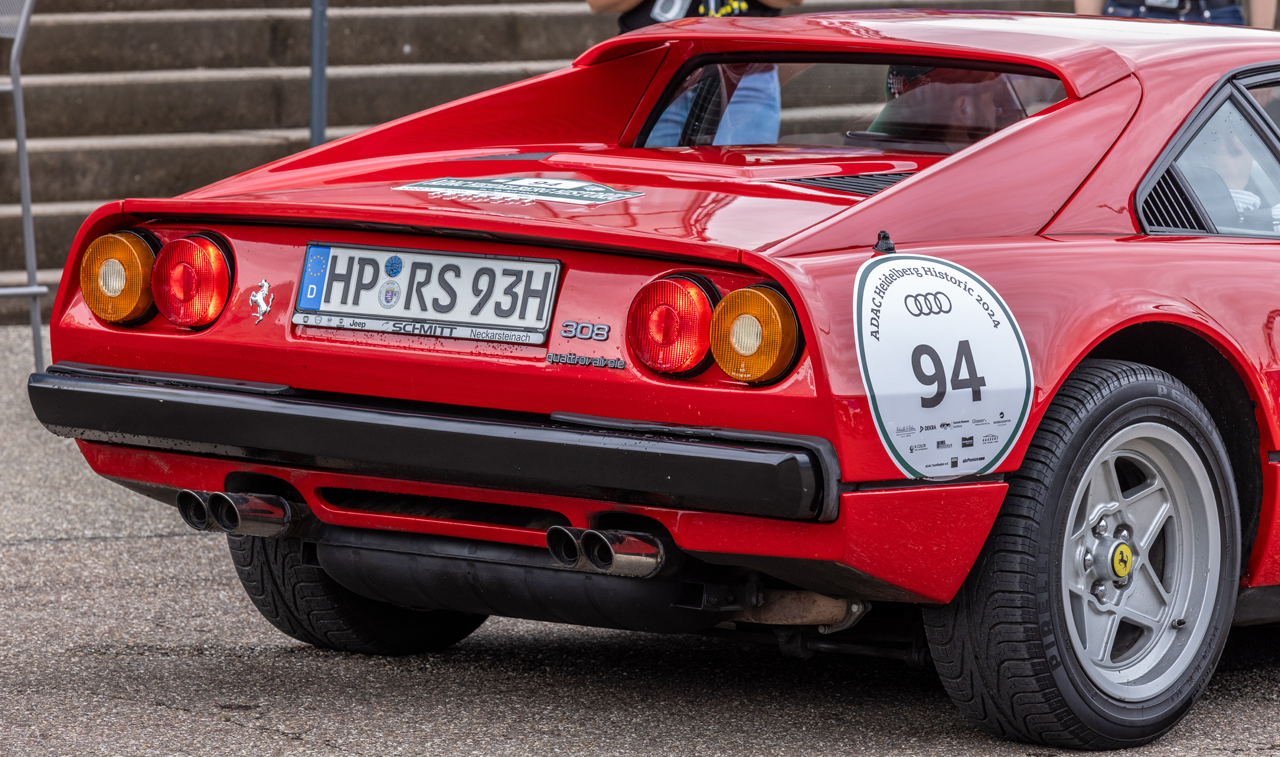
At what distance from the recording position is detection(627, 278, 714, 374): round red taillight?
2.77m

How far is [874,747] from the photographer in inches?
124

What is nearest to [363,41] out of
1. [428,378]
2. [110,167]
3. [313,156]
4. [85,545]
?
[110,167]

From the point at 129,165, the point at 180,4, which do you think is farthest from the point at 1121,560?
the point at 180,4

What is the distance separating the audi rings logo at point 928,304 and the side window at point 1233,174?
83 centimetres

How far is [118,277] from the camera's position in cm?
324

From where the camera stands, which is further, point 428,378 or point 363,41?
point 363,41

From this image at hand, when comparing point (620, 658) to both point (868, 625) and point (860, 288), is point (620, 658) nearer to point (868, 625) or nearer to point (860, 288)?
point (868, 625)

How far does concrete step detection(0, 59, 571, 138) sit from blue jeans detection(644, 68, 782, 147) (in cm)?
590

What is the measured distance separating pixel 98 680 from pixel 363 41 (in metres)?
7.31

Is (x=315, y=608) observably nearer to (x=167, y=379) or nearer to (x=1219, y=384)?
(x=167, y=379)

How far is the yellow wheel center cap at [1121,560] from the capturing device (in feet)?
10.5

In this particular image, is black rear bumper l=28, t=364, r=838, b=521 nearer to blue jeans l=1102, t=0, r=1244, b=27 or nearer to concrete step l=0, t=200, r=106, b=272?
blue jeans l=1102, t=0, r=1244, b=27

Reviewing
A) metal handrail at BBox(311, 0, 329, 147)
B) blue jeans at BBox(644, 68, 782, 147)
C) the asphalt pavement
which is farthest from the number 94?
metal handrail at BBox(311, 0, 329, 147)

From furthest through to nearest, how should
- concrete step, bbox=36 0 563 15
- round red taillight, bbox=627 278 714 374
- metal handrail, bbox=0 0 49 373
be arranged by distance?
1. concrete step, bbox=36 0 563 15
2. metal handrail, bbox=0 0 49 373
3. round red taillight, bbox=627 278 714 374
